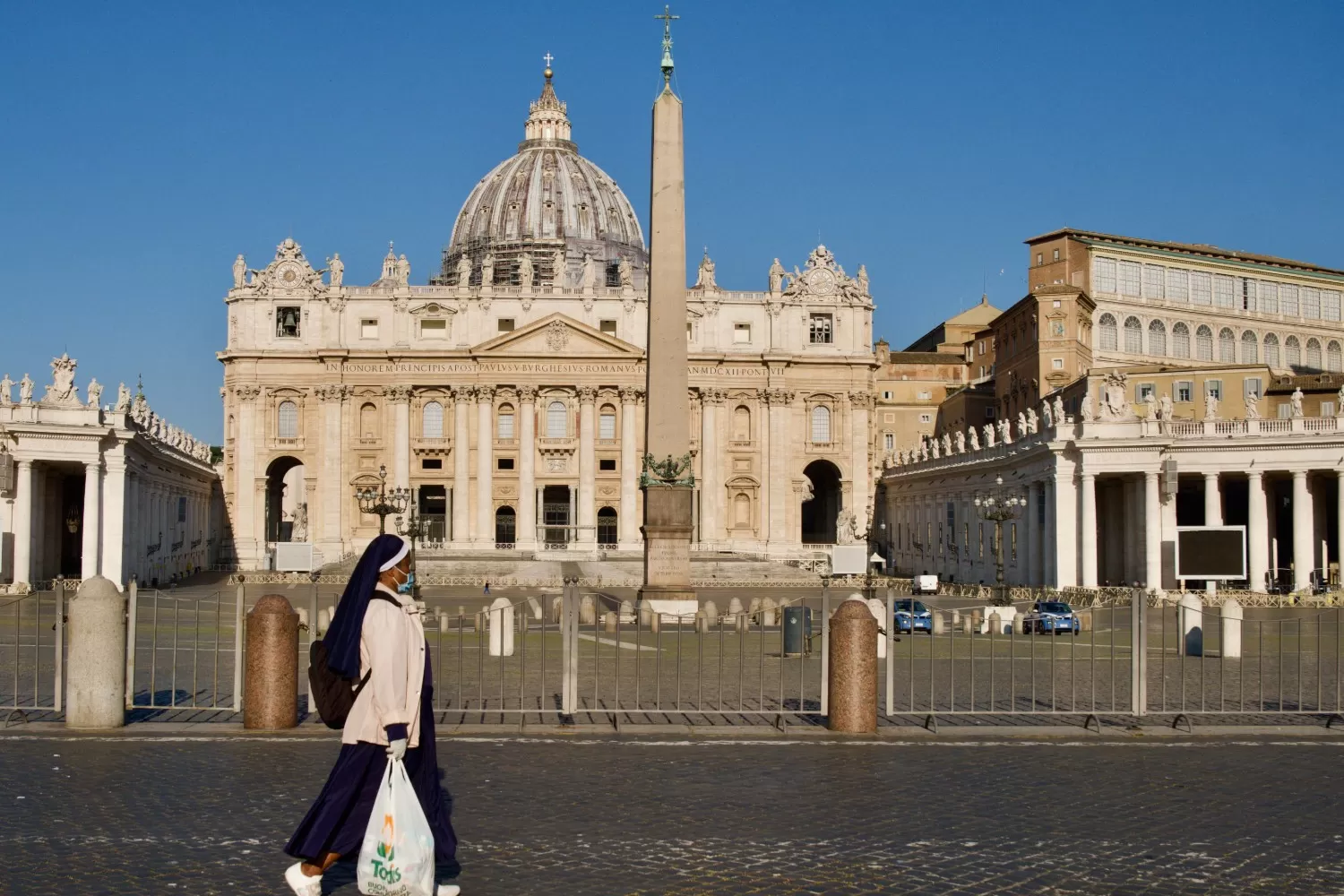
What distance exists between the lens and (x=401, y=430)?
A: 7938 centimetres

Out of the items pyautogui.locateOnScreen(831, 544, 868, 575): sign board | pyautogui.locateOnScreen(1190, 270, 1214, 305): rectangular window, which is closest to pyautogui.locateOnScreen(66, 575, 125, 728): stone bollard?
pyautogui.locateOnScreen(831, 544, 868, 575): sign board

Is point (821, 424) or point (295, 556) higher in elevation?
point (821, 424)

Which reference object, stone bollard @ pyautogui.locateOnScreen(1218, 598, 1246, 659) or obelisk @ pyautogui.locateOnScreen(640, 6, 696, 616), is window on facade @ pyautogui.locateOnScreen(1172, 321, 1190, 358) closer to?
obelisk @ pyautogui.locateOnScreen(640, 6, 696, 616)

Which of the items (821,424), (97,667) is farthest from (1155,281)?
(97,667)

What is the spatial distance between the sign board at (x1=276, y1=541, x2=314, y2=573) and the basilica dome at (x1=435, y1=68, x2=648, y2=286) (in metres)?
47.6

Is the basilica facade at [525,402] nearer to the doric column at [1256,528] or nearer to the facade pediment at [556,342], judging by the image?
the facade pediment at [556,342]

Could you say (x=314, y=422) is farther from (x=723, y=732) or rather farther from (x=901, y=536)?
(x=723, y=732)

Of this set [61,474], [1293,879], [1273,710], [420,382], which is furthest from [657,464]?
[420,382]

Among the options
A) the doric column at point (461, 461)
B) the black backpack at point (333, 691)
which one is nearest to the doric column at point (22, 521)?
the doric column at point (461, 461)

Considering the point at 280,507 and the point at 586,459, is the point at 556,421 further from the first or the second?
the point at 280,507

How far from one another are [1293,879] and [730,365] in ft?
241

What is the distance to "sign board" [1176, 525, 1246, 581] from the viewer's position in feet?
137

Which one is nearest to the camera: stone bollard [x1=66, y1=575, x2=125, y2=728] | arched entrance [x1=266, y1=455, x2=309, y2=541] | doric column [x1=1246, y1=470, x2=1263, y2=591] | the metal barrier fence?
stone bollard [x1=66, y1=575, x2=125, y2=728]

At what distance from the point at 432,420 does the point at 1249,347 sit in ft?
145
